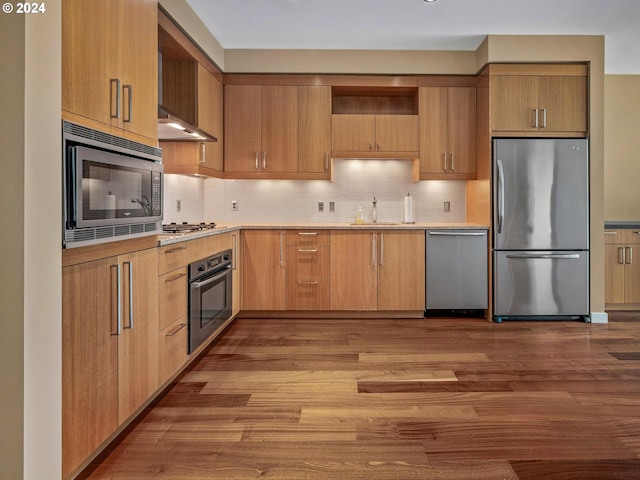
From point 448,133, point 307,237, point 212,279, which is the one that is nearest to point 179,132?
point 212,279

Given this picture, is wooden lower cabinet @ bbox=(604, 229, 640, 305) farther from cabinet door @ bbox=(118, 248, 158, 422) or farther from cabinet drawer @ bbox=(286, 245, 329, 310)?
cabinet door @ bbox=(118, 248, 158, 422)

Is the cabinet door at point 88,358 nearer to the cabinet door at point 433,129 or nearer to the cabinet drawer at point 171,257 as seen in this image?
the cabinet drawer at point 171,257

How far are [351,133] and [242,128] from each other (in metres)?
1.11

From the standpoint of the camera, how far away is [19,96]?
1.29m

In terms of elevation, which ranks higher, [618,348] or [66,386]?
[66,386]

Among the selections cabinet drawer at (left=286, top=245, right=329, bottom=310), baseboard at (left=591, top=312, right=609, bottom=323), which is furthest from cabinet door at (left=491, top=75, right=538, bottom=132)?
cabinet drawer at (left=286, top=245, right=329, bottom=310)

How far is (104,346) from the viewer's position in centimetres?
180

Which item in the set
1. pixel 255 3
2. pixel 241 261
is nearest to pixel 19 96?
pixel 255 3

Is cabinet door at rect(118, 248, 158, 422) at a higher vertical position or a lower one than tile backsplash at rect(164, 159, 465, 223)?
lower

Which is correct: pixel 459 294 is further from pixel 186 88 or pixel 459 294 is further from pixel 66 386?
pixel 66 386

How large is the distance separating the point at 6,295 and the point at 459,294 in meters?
3.81

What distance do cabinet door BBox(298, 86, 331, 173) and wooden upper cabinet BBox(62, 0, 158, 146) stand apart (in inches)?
92.0

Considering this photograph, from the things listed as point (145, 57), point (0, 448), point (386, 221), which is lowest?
point (0, 448)

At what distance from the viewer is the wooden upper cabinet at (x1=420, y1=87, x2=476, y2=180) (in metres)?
4.58
